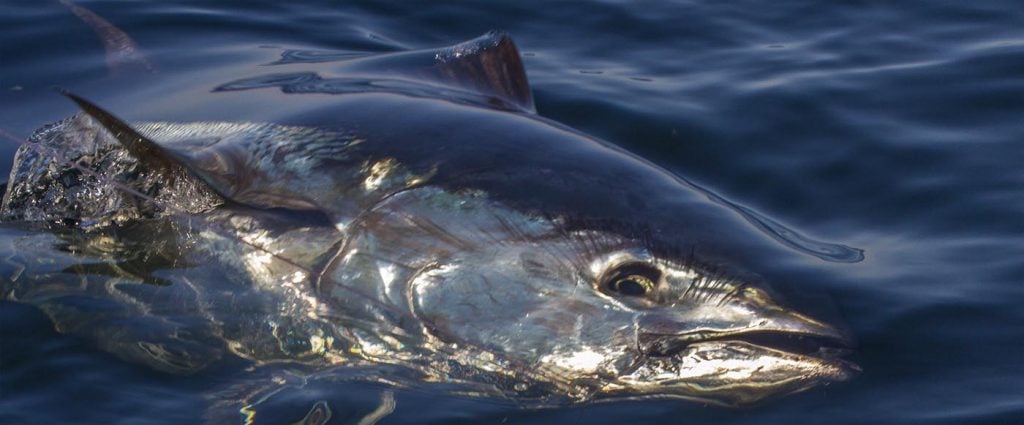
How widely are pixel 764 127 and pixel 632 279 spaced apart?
2401 millimetres

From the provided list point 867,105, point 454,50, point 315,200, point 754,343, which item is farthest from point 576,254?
point 867,105

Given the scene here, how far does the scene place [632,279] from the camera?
310 cm

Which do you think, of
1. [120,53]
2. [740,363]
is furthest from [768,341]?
[120,53]

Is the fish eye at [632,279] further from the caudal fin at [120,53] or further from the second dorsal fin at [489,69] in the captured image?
the caudal fin at [120,53]

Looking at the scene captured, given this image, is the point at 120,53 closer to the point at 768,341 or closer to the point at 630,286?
the point at 630,286

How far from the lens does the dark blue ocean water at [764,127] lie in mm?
3215

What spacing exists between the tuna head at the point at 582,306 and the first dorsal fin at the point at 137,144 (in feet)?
1.73

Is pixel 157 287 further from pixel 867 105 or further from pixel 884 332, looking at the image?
pixel 867 105

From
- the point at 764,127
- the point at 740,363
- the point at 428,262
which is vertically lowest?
the point at 740,363

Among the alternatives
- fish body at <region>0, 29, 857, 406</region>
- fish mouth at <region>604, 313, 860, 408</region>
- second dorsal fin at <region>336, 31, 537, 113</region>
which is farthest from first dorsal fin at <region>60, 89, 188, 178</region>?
fish mouth at <region>604, 313, 860, 408</region>

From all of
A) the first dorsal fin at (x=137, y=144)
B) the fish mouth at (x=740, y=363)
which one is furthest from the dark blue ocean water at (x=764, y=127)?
the first dorsal fin at (x=137, y=144)

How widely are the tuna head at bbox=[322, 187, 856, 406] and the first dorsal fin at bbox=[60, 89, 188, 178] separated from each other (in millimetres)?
526

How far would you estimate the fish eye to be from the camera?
3.09 m

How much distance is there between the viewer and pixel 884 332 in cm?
358
